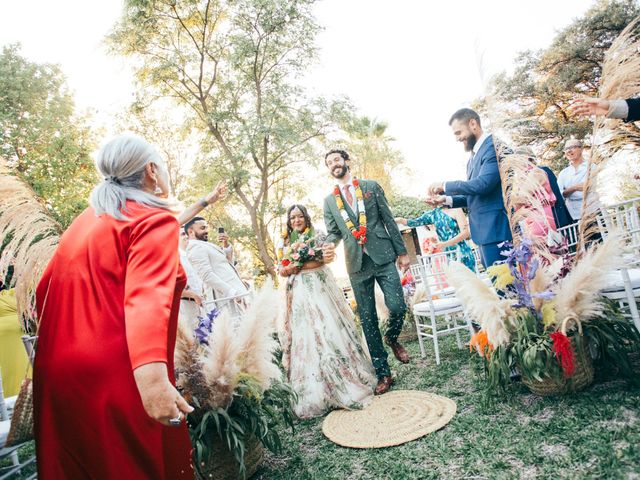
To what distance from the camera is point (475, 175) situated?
3.27 metres

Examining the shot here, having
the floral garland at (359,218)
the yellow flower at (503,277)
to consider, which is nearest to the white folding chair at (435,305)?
the floral garland at (359,218)

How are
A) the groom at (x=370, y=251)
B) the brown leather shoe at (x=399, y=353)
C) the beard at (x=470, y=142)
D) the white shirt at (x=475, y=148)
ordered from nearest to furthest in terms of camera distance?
the white shirt at (x=475, y=148)
the beard at (x=470, y=142)
the groom at (x=370, y=251)
the brown leather shoe at (x=399, y=353)

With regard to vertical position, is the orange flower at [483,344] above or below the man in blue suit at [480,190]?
below

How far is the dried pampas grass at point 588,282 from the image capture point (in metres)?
2.26

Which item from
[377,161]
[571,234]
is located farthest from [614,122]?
[377,161]

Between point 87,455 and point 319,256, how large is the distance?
9.63 ft

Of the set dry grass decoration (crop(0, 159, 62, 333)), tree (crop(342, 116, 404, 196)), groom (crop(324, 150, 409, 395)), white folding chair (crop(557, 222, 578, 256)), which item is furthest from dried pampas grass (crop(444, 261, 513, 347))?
tree (crop(342, 116, 404, 196))

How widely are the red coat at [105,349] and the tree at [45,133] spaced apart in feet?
44.9

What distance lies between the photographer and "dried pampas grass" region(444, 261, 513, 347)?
2557 mm

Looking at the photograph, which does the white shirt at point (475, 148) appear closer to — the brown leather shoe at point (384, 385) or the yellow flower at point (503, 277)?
the yellow flower at point (503, 277)

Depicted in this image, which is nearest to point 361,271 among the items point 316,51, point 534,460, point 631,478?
point 534,460

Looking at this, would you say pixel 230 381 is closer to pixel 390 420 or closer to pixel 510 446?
pixel 390 420

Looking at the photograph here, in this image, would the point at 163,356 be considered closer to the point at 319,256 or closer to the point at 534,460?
the point at 534,460

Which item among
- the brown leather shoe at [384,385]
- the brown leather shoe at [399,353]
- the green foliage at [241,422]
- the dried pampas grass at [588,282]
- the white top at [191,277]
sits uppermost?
the white top at [191,277]
